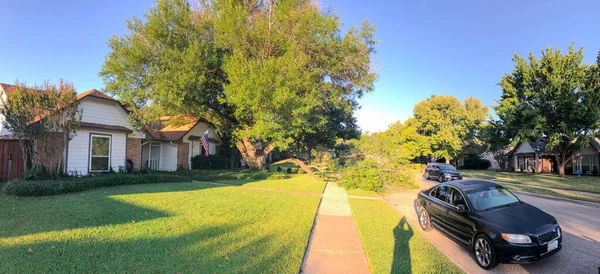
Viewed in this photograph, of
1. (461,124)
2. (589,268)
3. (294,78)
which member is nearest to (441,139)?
(461,124)

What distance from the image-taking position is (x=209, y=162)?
2292 centimetres

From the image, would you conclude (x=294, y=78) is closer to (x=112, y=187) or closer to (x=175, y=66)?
(x=175, y=66)

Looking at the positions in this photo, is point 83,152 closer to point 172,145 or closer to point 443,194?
point 172,145

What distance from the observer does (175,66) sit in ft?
50.2

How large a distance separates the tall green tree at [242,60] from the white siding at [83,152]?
2134 millimetres

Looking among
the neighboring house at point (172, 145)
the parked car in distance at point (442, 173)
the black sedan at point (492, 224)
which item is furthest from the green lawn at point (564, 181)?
the neighboring house at point (172, 145)

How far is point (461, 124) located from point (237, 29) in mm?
39215

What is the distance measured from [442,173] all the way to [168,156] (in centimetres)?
2028

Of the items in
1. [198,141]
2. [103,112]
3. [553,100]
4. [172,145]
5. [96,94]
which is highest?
[553,100]

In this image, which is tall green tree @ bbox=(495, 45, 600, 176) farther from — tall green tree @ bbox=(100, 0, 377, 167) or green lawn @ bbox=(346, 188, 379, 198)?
green lawn @ bbox=(346, 188, 379, 198)

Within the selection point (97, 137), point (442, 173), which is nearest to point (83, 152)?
point (97, 137)

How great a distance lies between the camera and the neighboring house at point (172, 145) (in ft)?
66.6

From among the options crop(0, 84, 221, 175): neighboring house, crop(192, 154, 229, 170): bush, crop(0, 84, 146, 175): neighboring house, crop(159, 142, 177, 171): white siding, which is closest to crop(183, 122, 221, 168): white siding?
crop(192, 154, 229, 170): bush

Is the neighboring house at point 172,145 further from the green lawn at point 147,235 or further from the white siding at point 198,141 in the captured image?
the green lawn at point 147,235
